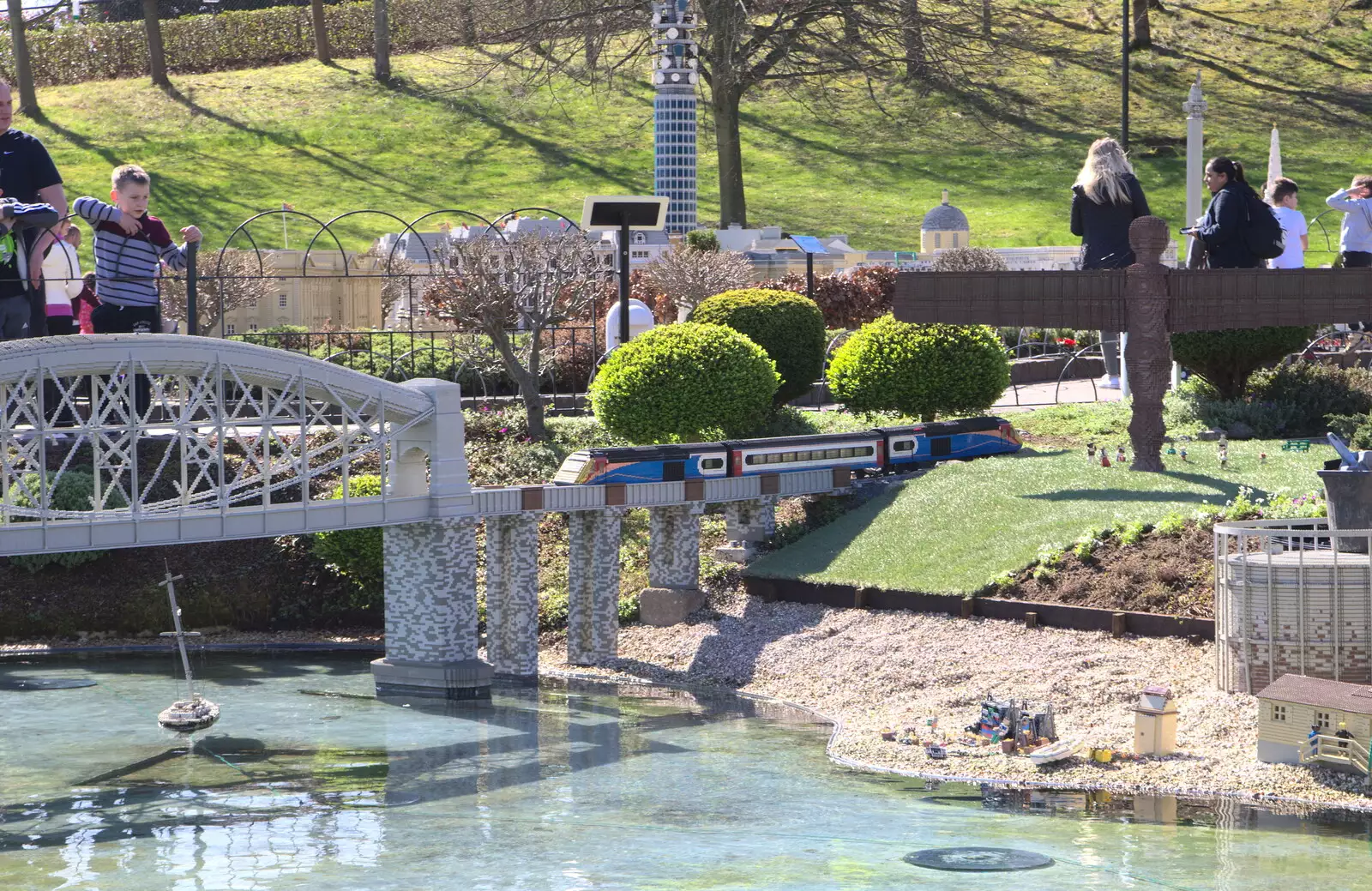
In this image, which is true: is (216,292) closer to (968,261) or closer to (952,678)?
(968,261)

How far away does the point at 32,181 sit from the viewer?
21.1m

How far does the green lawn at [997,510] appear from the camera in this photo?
2281 centimetres

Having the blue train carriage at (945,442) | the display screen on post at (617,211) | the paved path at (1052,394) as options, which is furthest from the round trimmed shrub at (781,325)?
the paved path at (1052,394)

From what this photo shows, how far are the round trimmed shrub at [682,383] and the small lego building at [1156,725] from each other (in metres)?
10.3

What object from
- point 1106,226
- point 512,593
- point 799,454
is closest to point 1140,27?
point 1106,226

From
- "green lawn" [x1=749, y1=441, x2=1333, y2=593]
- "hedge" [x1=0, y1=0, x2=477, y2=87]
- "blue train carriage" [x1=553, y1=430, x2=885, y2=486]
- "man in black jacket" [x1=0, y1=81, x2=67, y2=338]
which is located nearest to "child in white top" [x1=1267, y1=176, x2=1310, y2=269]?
"green lawn" [x1=749, y1=441, x2=1333, y2=593]

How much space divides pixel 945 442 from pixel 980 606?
17.7 ft

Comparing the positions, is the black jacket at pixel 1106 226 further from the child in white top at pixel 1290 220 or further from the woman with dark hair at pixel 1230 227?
the child in white top at pixel 1290 220

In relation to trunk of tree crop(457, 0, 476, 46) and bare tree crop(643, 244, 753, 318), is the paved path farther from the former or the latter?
trunk of tree crop(457, 0, 476, 46)

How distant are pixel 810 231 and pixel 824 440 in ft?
107

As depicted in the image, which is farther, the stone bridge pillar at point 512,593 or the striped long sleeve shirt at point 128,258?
the stone bridge pillar at point 512,593

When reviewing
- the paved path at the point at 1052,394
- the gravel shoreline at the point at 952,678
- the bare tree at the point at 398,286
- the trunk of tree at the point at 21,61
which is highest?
the trunk of tree at the point at 21,61

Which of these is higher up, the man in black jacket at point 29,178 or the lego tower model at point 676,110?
the lego tower model at point 676,110

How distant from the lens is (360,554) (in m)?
26.5
